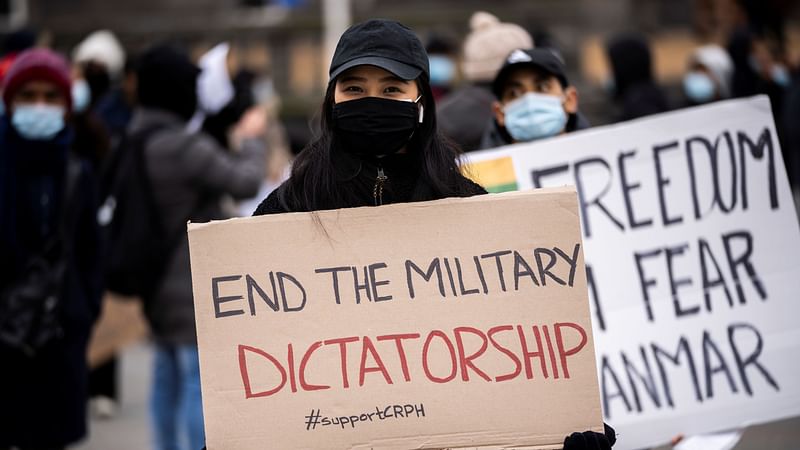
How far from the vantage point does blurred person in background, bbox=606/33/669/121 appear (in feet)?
26.8

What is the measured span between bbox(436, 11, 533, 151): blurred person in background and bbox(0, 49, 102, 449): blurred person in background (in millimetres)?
1566

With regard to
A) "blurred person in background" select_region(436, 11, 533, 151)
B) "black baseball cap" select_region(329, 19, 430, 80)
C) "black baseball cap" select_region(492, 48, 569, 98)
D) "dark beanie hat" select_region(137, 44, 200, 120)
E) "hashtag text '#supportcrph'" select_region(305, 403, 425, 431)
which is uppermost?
"dark beanie hat" select_region(137, 44, 200, 120)

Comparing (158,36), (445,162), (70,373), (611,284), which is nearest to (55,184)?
(70,373)

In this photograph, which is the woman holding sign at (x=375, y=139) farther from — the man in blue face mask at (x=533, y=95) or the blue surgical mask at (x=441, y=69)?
the blue surgical mask at (x=441, y=69)

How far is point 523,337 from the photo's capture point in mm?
3395

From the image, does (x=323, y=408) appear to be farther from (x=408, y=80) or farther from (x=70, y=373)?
(x=70, y=373)

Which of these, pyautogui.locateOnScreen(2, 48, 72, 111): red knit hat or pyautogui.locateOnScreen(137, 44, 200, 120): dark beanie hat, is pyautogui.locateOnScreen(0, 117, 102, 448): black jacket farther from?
pyautogui.locateOnScreen(137, 44, 200, 120): dark beanie hat

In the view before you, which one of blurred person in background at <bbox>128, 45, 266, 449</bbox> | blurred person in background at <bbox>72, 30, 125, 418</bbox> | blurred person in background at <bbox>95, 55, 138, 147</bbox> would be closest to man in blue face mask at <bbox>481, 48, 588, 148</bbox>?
blurred person in background at <bbox>128, 45, 266, 449</bbox>

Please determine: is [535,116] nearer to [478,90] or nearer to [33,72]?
[478,90]

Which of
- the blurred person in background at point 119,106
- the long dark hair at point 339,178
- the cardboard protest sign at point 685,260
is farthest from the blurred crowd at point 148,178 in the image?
the long dark hair at point 339,178

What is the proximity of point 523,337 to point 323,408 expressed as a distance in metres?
0.50

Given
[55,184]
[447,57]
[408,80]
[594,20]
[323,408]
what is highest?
[594,20]

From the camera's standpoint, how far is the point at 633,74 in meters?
8.35

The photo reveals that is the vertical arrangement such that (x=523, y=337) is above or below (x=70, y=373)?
below
